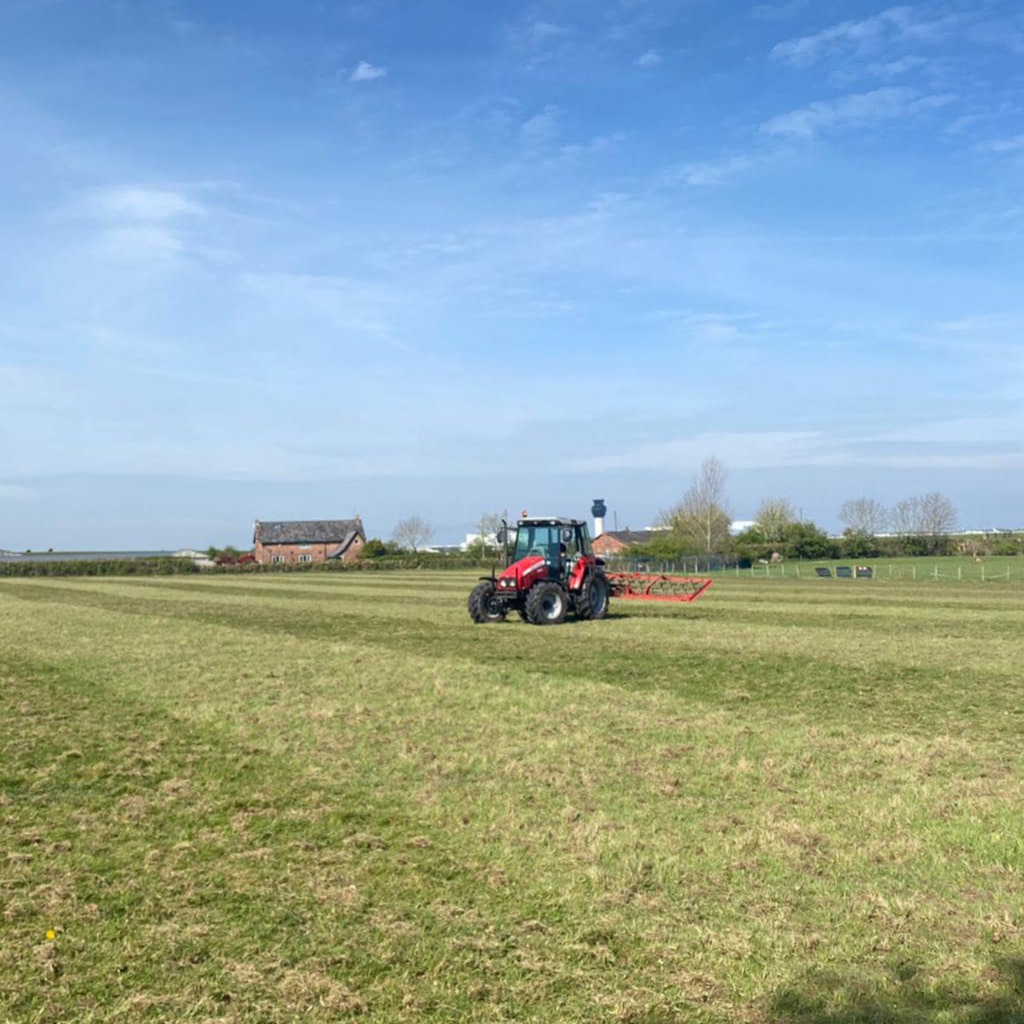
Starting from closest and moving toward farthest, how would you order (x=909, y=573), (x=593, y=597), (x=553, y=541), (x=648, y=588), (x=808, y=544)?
(x=553, y=541), (x=593, y=597), (x=648, y=588), (x=909, y=573), (x=808, y=544)

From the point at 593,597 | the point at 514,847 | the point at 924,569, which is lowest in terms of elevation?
the point at 514,847

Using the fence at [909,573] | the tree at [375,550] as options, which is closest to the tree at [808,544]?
the fence at [909,573]

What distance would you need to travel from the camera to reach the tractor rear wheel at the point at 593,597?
82.9 feet

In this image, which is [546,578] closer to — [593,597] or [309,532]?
[593,597]

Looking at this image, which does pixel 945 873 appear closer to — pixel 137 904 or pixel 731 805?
pixel 731 805

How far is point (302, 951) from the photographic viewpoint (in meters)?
4.92

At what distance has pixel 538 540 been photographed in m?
25.1

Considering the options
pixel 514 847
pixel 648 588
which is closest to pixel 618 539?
pixel 648 588

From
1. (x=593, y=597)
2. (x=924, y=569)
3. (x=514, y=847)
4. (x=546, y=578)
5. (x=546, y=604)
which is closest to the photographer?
(x=514, y=847)

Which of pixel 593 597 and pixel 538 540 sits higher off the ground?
pixel 538 540

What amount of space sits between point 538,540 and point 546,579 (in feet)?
3.36

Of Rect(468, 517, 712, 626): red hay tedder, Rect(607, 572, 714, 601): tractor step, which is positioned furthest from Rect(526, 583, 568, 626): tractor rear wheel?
Rect(607, 572, 714, 601): tractor step

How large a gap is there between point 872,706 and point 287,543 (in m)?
123

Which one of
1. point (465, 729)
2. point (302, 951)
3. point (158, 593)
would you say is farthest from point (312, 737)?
point (158, 593)
